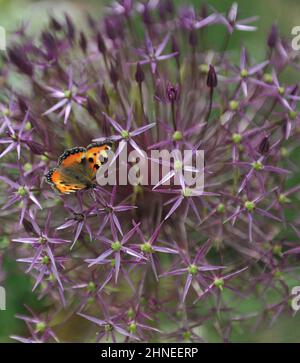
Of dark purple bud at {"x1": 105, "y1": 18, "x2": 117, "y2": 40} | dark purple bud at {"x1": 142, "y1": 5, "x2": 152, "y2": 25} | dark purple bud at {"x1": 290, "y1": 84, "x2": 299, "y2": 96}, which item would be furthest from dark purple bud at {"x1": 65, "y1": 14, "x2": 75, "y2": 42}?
dark purple bud at {"x1": 290, "y1": 84, "x2": 299, "y2": 96}

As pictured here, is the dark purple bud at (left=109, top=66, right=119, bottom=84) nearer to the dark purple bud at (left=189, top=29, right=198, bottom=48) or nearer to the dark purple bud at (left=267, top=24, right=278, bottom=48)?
the dark purple bud at (left=189, top=29, right=198, bottom=48)

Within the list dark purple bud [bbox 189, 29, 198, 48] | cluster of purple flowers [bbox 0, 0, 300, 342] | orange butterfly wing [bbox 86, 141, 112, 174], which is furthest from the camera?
dark purple bud [bbox 189, 29, 198, 48]

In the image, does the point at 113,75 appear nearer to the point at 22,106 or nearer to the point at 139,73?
the point at 139,73

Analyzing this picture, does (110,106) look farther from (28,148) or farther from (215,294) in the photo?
(215,294)

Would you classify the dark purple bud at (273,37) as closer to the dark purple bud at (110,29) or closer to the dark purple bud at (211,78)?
the dark purple bud at (211,78)

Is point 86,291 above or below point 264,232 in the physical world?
below

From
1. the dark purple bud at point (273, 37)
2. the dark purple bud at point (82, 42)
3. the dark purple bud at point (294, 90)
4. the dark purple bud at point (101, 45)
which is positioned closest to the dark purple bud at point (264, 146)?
the dark purple bud at point (294, 90)
